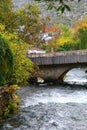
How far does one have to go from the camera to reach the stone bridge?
4112 cm

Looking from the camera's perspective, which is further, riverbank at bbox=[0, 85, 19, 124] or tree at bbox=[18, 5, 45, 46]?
tree at bbox=[18, 5, 45, 46]

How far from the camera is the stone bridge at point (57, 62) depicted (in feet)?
135

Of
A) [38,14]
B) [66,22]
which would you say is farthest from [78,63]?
[66,22]

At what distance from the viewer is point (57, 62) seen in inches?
1645

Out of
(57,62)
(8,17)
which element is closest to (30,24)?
(8,17)

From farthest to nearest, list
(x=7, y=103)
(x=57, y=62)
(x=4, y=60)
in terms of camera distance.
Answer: (x=57, y=62) < (x=7, y=103) < (x=4, y=60)

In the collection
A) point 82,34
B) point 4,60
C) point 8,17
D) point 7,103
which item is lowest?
point 82,34

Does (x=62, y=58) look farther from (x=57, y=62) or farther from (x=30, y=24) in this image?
(x=30, y=24)

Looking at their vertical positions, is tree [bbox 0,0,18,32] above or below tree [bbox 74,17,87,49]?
above

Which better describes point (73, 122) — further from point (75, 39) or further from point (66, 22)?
point (66, 22)

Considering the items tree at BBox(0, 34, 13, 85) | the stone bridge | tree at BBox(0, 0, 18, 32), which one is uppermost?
tree at BBox(0, 0, 18, 32)

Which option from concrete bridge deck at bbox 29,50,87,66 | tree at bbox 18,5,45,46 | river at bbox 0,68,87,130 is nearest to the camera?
river at bbox 0,68,87,130

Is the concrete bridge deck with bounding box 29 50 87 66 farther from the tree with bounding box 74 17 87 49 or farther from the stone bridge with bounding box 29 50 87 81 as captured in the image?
the tree with bounding box 74 17 87 49

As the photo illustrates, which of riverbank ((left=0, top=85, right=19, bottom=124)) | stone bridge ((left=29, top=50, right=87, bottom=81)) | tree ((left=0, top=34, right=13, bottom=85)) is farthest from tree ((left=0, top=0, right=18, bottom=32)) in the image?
tree ((left=0, top=34, right=13, bottom=85))
